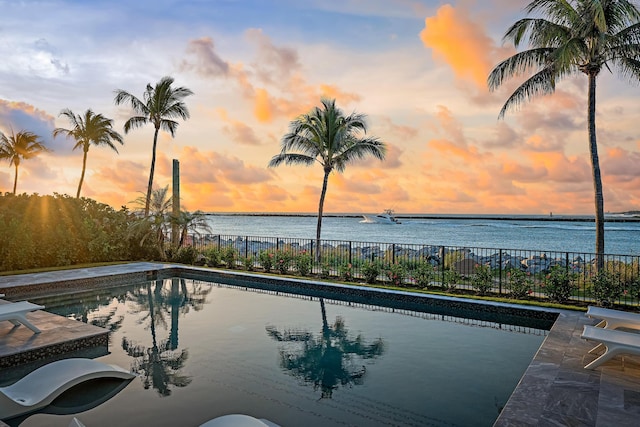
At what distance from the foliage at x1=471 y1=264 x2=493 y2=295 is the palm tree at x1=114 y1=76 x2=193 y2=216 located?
15.3m

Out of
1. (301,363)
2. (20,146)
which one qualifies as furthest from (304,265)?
(20,146)

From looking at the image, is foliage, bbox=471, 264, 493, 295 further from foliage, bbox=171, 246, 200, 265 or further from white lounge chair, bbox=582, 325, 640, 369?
foliage, bbox=171, 246, 200, 265

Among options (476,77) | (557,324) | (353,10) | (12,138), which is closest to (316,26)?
(353,10)

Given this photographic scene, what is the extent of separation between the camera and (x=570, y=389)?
4398mm

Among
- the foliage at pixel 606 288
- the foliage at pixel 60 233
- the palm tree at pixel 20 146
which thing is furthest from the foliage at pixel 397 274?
the palm tree at pixel 20 146

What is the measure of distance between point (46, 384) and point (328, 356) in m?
3.69

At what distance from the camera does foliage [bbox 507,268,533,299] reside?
9.45 metres

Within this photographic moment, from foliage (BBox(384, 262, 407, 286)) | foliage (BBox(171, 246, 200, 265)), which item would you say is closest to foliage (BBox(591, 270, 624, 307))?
foliage (BBox(384, 262, 407, 286))

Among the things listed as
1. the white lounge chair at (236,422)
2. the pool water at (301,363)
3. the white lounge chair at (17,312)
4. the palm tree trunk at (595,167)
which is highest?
the palm tree trunk at (595,167)

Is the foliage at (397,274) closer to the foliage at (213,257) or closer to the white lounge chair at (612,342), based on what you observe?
the white lounge chair at (612,342)

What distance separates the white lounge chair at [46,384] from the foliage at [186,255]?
34.0ft

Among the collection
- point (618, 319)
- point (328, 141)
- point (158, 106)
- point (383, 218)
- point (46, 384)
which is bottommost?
point (46, 384)

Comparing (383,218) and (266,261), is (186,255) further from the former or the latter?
(383,218)

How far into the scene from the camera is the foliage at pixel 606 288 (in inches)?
332
